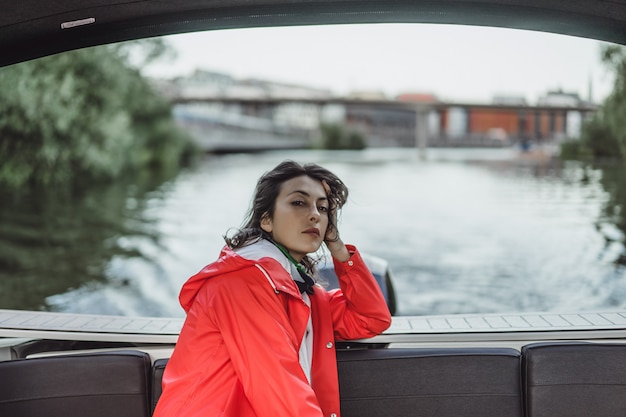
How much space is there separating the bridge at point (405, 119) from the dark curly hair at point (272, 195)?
872 inches

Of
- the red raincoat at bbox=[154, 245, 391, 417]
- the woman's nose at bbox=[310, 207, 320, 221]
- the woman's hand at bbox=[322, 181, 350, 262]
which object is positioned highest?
the woman's nose at bbox=[310, 207, 320, 221]

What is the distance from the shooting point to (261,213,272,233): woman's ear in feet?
5.90

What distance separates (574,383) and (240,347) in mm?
951

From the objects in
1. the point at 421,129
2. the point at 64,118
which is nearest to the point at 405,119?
the point at 421,129

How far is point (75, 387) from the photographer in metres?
1.95

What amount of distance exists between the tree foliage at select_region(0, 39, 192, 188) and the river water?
53.5 inches

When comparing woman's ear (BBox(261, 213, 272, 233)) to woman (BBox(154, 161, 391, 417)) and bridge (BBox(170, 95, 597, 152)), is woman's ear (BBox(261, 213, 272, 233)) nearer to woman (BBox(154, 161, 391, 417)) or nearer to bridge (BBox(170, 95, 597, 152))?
woman (BBox(154, 161, 391, 417))

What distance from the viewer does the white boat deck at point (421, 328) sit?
2.11m

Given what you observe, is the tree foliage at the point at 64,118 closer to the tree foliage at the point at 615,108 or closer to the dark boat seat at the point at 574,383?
the tree foliage at the point at 615,108

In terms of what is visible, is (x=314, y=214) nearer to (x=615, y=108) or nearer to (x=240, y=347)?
(x=240, y=347)

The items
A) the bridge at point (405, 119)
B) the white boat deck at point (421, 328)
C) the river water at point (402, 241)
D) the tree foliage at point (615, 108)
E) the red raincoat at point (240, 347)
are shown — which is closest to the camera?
the red raincoat at point (240, 347)

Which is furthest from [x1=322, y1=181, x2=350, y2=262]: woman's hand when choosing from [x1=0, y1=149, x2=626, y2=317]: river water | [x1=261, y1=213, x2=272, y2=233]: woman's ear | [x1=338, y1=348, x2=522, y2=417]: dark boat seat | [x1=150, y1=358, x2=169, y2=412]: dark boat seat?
[x1=0, y1=149, x2=626, y2=317]: river water

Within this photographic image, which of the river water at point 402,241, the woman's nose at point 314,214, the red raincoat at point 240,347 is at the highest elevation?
the woman's nose at point 314,214

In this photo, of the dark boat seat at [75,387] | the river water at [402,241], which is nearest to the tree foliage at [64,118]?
the river water at [402,241]
